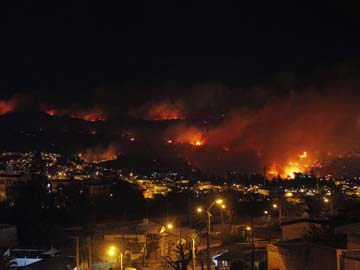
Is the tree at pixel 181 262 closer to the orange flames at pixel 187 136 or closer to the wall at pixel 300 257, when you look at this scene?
the wall at pixel 300 257

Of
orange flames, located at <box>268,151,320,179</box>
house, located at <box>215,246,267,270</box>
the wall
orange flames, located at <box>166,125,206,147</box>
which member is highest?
orange flames, located at <box>166,125,206,147</box>

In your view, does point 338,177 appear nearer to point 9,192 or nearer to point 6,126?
point 9,192

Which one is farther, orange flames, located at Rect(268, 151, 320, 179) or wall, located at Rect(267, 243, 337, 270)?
orange flames, located at Rect(268, 151, 320, 179)

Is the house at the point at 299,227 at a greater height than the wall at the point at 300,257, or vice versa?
the house at the point at 299,227

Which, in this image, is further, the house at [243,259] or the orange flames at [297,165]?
the orange flames at [297,165]

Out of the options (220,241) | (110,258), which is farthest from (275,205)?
(110,258)

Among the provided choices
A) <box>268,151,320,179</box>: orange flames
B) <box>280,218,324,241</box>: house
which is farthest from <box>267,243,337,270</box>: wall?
<box>268,151,320,179</box>: orange flames

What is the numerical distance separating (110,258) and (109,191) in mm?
26290

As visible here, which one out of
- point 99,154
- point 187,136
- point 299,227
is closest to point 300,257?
point 299,227

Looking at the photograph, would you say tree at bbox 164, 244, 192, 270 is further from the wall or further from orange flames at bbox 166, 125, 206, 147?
orange flames at bbox 166, 125, 206, 147

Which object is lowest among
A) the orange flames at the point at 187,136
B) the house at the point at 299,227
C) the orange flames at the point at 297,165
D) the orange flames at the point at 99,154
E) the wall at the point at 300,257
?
the wall at the point at 300,257

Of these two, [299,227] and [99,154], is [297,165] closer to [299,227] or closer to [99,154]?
[99,154]

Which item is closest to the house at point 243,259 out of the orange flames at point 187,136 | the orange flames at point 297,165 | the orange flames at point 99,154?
the orange flames at point 297,165

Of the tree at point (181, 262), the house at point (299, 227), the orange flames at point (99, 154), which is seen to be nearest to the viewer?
the tree at point (181, 262)
